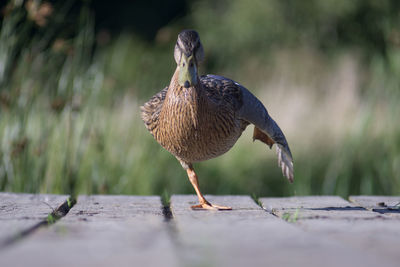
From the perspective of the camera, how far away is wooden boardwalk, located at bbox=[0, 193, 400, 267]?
1.90 metres

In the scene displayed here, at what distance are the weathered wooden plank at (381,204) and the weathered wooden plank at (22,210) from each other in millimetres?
1864

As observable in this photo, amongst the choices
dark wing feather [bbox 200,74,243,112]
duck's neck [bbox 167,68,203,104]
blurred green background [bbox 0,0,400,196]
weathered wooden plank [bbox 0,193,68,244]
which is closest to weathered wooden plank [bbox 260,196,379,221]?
dark wing feather [bbox 200,74,243,112]

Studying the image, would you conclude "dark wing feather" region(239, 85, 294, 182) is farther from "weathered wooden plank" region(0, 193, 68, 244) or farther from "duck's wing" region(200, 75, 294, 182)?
"weathered wooden plank" region(0, 193, 68, 244)

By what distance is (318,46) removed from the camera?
14.9 metres

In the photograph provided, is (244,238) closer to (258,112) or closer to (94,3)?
(258,112)

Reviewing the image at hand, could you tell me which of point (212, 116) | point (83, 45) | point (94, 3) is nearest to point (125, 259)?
point (212, 116)

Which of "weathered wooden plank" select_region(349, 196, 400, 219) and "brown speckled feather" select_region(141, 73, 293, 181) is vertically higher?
"brown speckled feather" select_region(141, 73, 293, 181)

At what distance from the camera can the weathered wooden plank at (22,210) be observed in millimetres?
2471

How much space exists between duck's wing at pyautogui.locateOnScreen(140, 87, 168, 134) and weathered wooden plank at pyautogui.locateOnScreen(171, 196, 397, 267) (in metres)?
0.93

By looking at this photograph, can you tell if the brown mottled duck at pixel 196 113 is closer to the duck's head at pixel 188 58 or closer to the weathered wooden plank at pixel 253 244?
the duck's head at pixel 188 58

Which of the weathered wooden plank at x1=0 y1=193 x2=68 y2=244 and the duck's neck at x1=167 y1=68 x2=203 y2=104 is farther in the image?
the duck's neck at x1=167 y1=68 x2=203 y2=104

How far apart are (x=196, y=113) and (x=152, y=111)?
1.76 ft

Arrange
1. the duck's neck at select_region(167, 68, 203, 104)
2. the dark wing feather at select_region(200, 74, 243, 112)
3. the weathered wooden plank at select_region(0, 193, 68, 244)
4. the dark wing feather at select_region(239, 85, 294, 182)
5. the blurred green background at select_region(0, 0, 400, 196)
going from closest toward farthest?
1. the weathered wooden plank at select_region(0, 193, 68, 244)
2. the duck's neck at select_region(167, 68, 203, 104)
3. the dark wing feather at select_region(200, 74, 243, 112)
4. the dark wing feather at select_region(239, 85, 294, 182)
5. the blurred green background at select_region(0, 0, 400, 196)

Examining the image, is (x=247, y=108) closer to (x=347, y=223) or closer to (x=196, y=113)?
(x=196, y=113)
